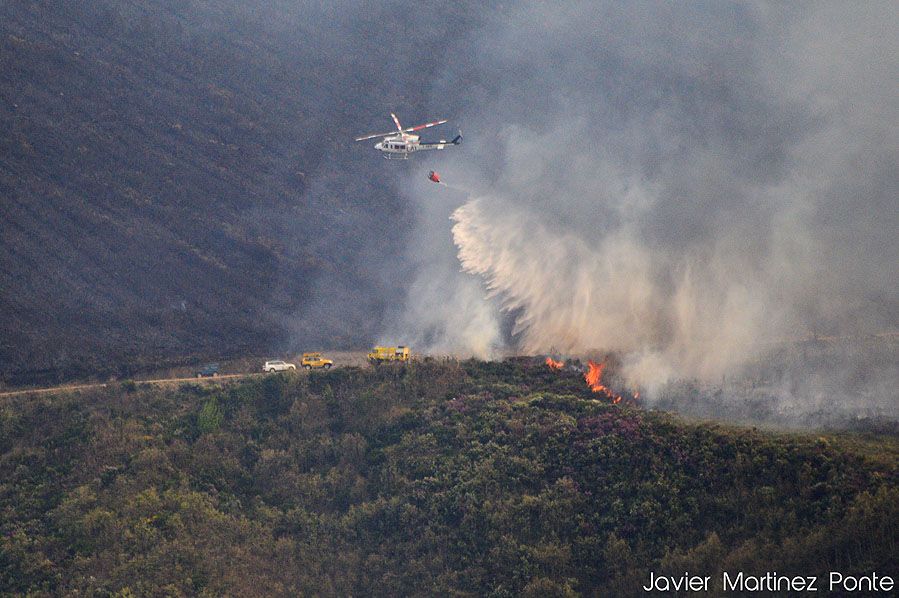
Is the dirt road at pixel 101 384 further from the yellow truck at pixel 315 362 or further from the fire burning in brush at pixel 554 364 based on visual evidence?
the fire burning in brush at pixel 554 364

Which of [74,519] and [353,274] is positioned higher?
[353,274]

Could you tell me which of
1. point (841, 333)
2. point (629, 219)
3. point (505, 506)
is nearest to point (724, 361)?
point (841, 333)

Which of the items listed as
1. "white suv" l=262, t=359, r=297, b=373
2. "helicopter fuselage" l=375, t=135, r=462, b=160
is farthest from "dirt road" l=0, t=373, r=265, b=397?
"helicopter fuselage" l=375, t=135, r=462, b=160

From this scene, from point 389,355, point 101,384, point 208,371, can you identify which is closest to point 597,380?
point 389,355

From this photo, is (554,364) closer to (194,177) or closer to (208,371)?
(208,371)

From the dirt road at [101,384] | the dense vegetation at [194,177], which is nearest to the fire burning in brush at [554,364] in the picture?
the dense vegetation at [194,177]

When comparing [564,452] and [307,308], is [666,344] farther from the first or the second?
[307,308]
